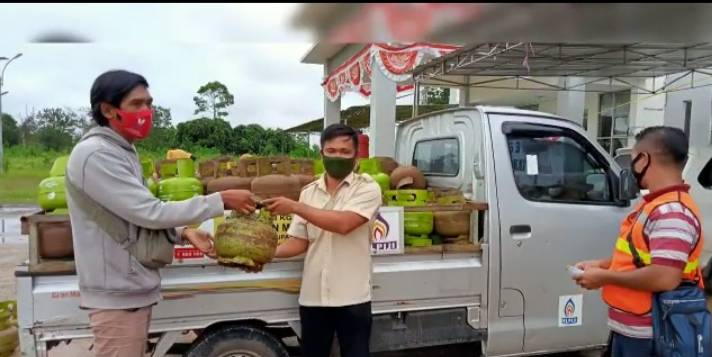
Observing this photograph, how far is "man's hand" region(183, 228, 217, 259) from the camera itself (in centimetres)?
237

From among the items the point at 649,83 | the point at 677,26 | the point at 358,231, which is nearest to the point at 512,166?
the point at 358,231

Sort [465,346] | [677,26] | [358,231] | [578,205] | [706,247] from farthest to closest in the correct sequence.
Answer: [706,247] → [465,346] → [578,205] → [358,231] → [677,26]

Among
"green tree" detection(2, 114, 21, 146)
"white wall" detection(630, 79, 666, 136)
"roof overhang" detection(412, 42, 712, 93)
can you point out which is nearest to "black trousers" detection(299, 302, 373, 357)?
"roof overhang" detection(412, 42, 712, 93)

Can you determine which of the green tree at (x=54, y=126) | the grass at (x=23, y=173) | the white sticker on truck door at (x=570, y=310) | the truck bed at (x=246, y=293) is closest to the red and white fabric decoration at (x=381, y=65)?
the truck bed at (x=246, y=293)

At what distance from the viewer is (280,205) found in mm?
2400

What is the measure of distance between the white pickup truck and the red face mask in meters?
0.99

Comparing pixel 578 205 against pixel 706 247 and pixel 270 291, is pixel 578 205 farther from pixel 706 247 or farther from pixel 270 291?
pixel 706 247

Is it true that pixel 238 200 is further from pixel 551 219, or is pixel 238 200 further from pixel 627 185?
pixel 627 185

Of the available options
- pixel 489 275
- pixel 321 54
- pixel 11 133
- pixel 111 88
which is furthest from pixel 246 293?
pixel 11 133

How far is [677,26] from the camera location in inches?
36.9

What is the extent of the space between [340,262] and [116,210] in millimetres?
1101

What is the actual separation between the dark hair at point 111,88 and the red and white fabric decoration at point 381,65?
3595 millimetres

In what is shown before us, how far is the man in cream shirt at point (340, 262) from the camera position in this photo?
101 inches

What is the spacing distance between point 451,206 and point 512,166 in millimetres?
532
